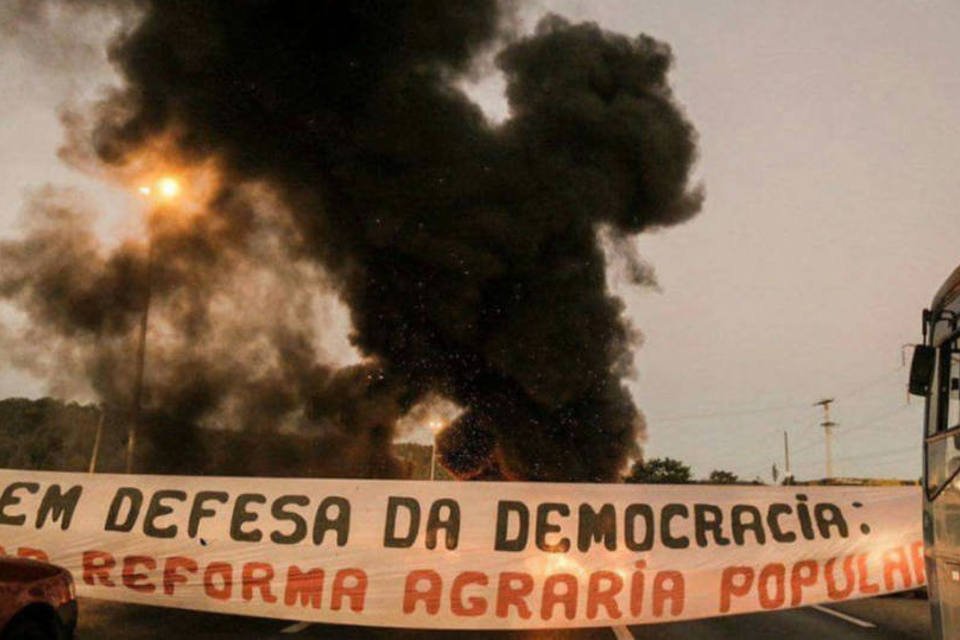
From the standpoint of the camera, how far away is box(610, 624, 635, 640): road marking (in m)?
8.67

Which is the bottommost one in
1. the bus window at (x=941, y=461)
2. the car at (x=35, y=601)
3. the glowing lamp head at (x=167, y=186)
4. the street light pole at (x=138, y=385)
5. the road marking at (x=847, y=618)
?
the car at (x=35, y=601)

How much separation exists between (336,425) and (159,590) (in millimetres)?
19645

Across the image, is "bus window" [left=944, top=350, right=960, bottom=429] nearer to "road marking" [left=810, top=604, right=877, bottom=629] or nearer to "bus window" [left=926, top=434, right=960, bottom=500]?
"bus window" [left=926, top=434, right=960, bottom=500]

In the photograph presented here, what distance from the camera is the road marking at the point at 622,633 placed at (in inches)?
341

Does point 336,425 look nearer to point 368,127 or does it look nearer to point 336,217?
point 336,217

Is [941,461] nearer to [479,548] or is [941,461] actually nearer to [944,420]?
[944,420]

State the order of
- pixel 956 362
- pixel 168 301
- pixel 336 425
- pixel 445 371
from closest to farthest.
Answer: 1. pixel 956 362
2. pixel 168 301
3. pixel 336 425
4. pixel 445 371

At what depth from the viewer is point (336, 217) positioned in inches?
1112

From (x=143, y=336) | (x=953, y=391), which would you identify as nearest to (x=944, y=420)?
(x=953, y=391)

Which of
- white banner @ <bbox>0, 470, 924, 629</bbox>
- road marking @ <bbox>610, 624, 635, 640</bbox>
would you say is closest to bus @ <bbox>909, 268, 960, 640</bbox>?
white banner @ <bbox>0, 470, 924, 629</bbox>

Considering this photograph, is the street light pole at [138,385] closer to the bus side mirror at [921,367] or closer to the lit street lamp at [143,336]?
the lit street lamp at [143,336]

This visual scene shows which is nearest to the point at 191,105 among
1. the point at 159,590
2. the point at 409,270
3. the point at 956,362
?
the point at 409,270

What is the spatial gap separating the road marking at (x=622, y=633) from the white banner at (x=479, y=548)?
1.60m

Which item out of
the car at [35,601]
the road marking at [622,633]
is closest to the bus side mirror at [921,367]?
the road marking at [622,633]
